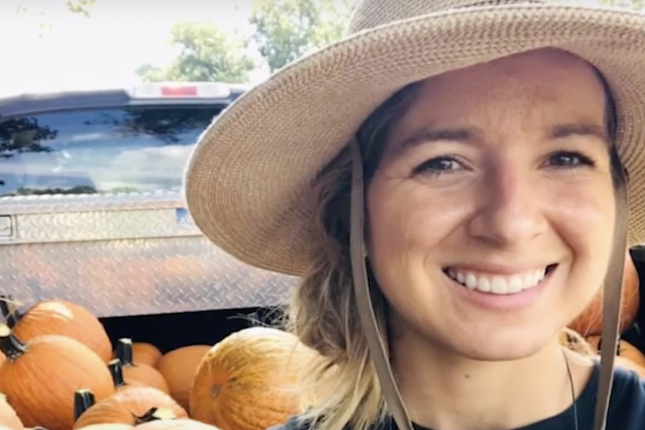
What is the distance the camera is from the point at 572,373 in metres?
1.51

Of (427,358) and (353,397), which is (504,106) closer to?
(427,358)

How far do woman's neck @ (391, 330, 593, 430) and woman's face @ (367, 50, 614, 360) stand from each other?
116 millimetres

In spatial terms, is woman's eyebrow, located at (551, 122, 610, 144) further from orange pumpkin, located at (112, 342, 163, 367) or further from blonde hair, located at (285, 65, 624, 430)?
orange pumpkin, located at (112, 342, 163, 367)

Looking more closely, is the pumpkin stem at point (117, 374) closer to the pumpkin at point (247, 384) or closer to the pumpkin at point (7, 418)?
the pumpkin at point (247, 384)

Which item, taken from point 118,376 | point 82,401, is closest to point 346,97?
point 82,401

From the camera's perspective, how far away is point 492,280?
1358 millimetres

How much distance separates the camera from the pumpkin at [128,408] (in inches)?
93.6

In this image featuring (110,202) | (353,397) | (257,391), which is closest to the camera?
(353,397)

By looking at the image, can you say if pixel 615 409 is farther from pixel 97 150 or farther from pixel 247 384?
pixel 97 150

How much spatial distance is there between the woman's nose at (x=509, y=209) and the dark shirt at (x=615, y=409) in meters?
0.31

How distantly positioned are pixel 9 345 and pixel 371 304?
5.62 feet

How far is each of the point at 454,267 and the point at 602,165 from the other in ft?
0.88

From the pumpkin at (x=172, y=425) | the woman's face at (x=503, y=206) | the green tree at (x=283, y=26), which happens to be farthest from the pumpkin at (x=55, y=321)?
the green tree at (x=283, y=26)

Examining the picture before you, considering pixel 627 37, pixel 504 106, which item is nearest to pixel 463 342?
pixel 504 106
